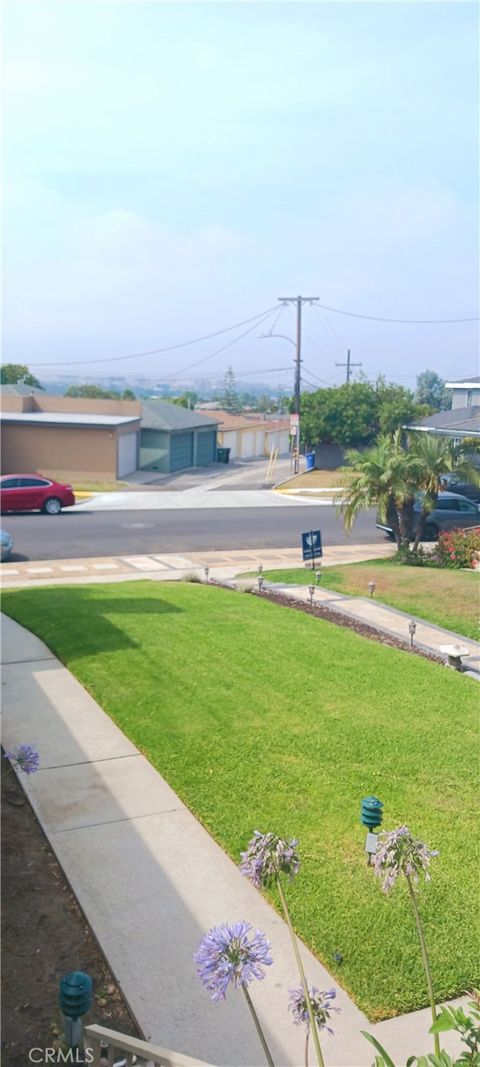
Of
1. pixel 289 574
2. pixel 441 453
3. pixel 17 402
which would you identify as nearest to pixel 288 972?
pixel 289 574

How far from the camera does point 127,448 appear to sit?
38.2 m

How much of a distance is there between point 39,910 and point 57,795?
A: 1651 millimetres

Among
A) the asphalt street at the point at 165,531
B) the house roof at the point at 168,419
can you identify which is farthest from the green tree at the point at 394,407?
the asphalt street at the point at 165,531

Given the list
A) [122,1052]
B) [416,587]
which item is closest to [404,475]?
[416,587]

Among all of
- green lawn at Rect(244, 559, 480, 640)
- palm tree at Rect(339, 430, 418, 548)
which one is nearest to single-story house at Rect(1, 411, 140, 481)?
palm tree at Rect(339, 430, 418, 548)

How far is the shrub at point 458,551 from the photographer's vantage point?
687 inches

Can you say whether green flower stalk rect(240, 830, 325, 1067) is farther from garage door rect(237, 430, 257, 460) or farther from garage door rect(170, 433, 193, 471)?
garage door rect(237, 430, 257, 460)

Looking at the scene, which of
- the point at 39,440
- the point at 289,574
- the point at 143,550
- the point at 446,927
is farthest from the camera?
the point at 39,440

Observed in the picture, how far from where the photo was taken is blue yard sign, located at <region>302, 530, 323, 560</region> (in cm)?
1667

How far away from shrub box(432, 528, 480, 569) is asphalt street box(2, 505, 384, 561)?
5791 mm

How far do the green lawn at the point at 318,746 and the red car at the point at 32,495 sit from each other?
13.9m

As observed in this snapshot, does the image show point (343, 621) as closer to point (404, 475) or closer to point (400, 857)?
point (404, 475)

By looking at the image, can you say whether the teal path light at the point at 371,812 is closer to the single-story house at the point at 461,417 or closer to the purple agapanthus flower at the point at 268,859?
the purple agapanthus flower at the point at 268,859

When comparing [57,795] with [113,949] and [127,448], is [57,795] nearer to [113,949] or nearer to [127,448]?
[113,949]
